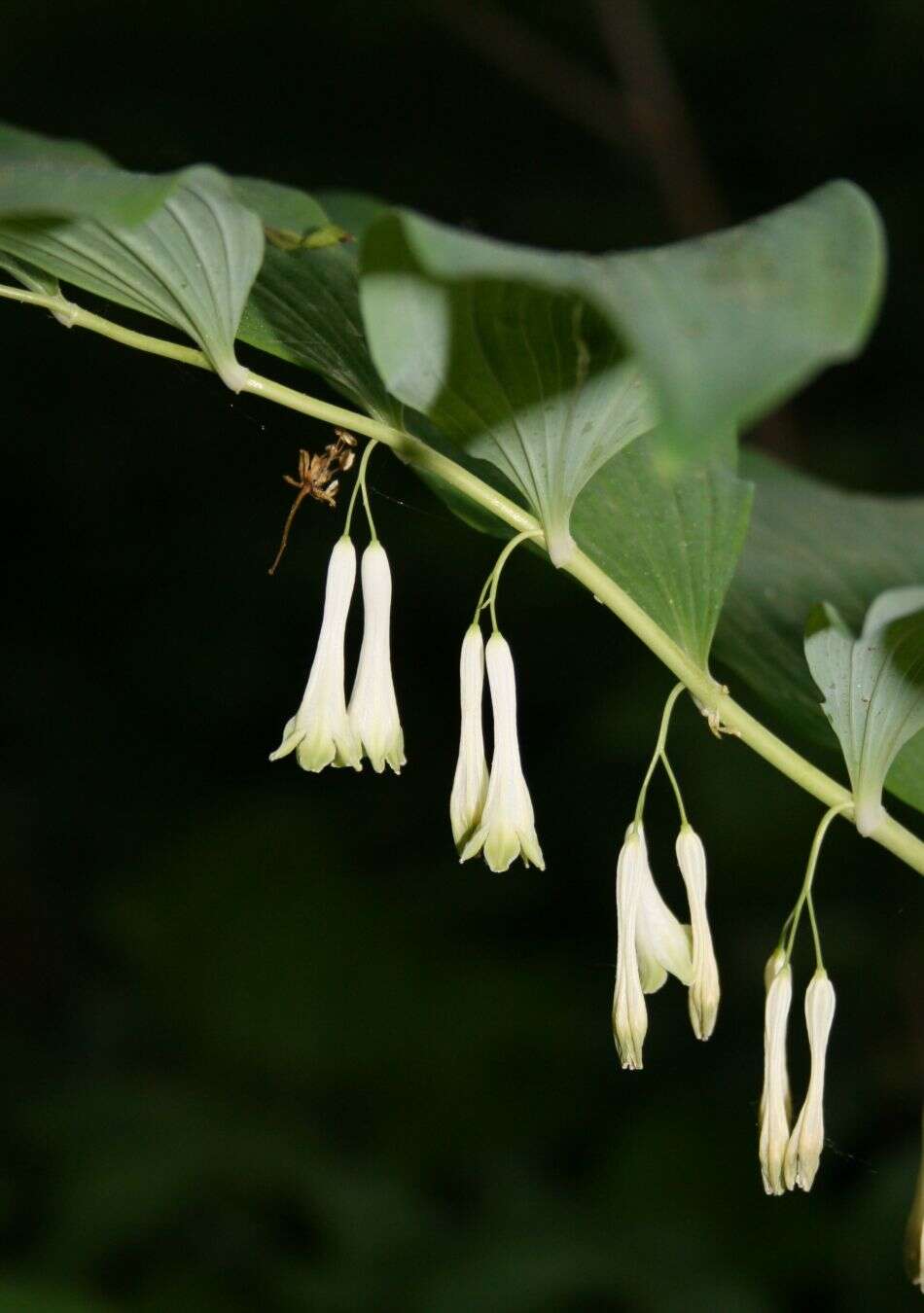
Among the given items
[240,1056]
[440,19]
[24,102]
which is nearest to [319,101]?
[440,19]

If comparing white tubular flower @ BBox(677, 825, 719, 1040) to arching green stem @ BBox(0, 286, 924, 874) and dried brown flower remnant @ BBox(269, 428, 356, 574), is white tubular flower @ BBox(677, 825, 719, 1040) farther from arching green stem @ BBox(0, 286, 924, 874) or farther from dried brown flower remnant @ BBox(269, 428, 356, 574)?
dried brown flower remnant @ BBox(269, 428, 356, 574)

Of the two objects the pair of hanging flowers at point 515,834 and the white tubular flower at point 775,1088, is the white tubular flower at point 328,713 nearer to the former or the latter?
the pair of hanging flowers at point 515,834

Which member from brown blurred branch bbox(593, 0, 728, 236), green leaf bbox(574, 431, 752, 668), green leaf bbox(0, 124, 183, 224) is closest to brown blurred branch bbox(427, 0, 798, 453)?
brown blurred branch bbox(593, 0, 728, 236)

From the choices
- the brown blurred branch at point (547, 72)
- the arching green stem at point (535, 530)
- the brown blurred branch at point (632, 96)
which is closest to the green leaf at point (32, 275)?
the arching green stem at point (535, 530)

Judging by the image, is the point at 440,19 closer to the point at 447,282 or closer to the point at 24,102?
the point at 24,102

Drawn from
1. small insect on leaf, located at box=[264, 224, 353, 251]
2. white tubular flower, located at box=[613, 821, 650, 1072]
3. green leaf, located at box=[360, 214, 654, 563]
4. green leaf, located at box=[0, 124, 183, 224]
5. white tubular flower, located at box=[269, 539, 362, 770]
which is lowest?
white tubular flower, located at box=[613, 821, 650, 1072]

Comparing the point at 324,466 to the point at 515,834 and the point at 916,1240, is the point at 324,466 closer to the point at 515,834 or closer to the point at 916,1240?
the point at 515,834
